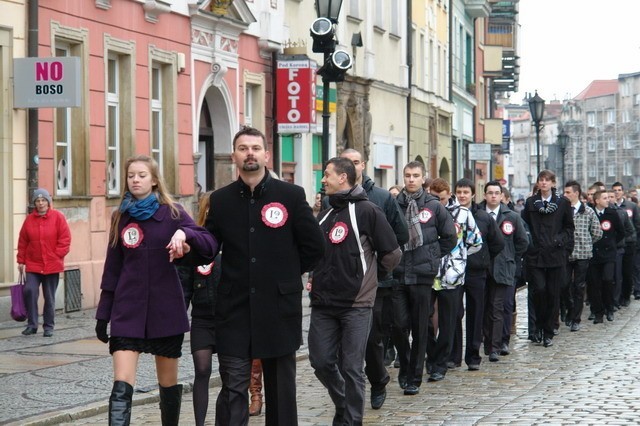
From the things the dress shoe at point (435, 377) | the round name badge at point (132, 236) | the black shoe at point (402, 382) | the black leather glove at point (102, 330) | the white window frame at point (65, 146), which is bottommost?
the dress shoe at point (435, 377)

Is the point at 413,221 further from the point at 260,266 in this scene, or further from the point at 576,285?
the point at 576,285

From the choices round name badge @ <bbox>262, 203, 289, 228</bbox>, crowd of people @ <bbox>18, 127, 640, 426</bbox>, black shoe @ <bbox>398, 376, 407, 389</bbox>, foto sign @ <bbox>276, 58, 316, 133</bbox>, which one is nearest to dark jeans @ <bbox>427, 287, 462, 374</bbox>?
crowd of people @ <bbox>18, 127, 640, 426</bbox>

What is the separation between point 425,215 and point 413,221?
0.14 m

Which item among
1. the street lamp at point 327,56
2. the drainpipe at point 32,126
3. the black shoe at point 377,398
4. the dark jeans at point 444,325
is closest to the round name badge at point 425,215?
the dark jeans at point 444,325

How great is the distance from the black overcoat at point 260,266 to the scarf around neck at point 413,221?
4378 mm

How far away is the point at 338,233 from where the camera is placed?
416 inches

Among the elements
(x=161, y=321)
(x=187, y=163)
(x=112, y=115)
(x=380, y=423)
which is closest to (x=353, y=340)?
(x=380, y=423)

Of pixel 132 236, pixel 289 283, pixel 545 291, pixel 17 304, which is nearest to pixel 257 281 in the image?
pixel 289 283

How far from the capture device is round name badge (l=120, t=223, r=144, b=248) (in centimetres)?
859

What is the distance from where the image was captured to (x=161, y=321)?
8.65 metres

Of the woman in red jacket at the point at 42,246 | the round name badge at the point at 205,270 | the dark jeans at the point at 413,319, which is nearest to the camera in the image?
the round name badge at the point at 205,270

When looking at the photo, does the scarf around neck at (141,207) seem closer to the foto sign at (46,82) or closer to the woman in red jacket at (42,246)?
the woman in red jacket at (42,246)

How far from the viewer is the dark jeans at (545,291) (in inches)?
707

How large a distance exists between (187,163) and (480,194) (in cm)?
3993
